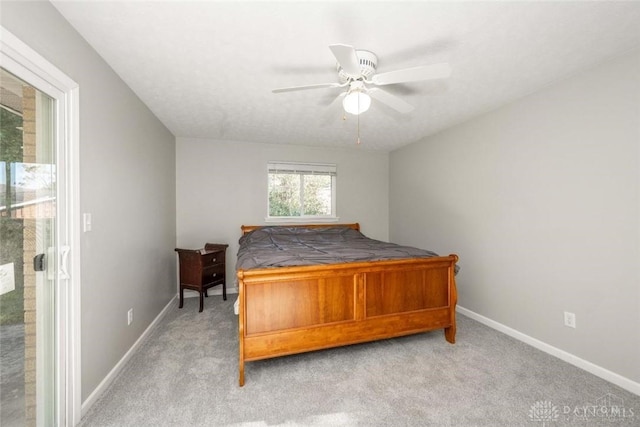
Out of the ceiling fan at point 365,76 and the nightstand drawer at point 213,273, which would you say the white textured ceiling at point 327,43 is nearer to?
the ceiling fan at point 365,76

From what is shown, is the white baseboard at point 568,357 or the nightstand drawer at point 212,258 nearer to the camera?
the white baseboard at point 568,357

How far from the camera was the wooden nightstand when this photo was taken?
3.19m

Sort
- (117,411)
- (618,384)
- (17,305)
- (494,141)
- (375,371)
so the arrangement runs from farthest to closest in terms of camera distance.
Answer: (494,141)
(375,371)
(618,384)
(117,411)
(17,305)

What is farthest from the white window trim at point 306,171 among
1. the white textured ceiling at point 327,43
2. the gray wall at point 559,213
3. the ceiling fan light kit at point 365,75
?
the ceiling fan light kit at point 365,75

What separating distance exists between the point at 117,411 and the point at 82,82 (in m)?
2.03

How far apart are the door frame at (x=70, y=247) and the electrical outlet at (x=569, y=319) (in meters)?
3.50

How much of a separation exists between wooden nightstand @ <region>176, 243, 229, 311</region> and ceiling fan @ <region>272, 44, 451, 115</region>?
7.62 ft

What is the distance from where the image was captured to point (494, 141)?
280 centimetres

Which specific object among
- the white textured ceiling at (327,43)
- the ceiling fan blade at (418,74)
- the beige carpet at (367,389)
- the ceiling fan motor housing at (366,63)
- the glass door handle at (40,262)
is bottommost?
the beige carpet at (367,389)

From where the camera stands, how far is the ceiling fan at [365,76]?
58.0 inches

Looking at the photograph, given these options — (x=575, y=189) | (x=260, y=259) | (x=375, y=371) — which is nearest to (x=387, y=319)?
(x=375, y=371)

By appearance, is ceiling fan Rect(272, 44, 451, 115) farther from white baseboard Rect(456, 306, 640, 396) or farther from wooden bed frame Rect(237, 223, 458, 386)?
white baseboard Rect(456, 306, 640, 396)

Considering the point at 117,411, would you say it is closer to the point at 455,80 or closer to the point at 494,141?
the point at 455,80

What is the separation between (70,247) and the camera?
4.95ft
